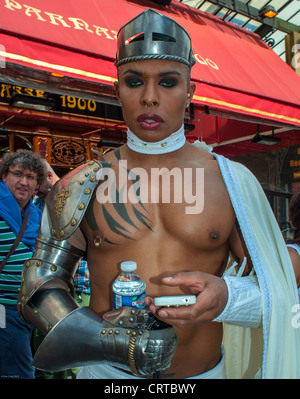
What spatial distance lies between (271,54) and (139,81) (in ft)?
15.1

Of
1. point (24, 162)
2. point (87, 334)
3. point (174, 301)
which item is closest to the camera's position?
point (174, 301)

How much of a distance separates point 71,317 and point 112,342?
16 centimetres

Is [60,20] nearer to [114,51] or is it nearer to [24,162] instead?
[114,51]

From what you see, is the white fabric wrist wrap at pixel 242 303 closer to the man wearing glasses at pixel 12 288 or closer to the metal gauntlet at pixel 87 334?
the metal gauntlet at pixel 87 334

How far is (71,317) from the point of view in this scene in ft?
3.37

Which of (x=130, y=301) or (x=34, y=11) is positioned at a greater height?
(x=34, y=11)

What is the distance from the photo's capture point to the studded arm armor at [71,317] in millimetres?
951

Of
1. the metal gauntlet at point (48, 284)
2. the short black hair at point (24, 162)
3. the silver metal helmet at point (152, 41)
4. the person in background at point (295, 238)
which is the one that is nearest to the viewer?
the metal gauntlet at point (48, 284)

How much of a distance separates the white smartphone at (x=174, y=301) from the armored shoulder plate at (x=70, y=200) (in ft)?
1.44

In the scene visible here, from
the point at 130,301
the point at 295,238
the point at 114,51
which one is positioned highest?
the point at 114,51

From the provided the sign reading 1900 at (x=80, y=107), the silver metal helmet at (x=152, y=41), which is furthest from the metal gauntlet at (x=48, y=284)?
the sign reading 1900 at (x=80, y=107)

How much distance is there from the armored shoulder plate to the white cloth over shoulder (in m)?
0.54

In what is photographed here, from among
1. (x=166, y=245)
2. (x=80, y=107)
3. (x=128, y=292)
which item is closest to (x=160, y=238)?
(x=166, y=245)

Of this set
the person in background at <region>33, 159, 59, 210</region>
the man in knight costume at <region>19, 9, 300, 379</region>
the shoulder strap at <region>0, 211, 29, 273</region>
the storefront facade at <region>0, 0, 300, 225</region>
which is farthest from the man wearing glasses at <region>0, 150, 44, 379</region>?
the man in knight costume at <region>19, 9, 300, 379</region>
